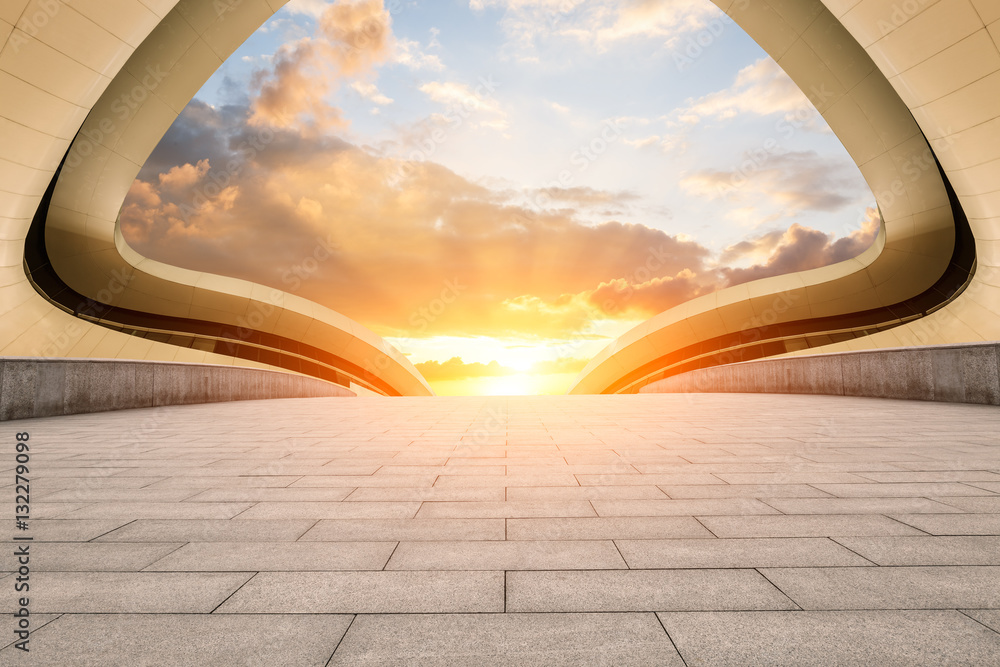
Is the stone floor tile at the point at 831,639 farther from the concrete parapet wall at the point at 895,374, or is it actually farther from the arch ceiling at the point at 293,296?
the arch ceiling at the point at 293,296

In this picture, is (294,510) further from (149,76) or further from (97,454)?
(149,76)

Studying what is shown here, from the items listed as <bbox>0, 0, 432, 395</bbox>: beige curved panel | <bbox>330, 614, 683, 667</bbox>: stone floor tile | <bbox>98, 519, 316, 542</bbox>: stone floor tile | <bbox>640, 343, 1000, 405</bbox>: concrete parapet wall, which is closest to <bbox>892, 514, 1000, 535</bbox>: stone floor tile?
<bbox>330, 614, 683, 667</bbox>: stone floor tile

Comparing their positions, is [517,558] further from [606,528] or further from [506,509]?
[506,509]

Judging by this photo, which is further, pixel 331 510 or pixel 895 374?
pixel 895 374

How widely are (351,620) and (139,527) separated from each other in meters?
1.97

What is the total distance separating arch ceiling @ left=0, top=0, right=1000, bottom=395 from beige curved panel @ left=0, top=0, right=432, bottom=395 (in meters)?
0.06

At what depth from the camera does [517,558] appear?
2.54m

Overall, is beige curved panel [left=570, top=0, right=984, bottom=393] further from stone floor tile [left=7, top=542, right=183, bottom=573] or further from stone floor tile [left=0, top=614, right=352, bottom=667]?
stone floor tile [left=7, top=542, right=183, bottom=573]

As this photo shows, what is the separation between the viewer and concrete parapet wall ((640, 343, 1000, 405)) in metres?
9.86

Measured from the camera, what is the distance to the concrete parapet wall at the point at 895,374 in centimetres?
986

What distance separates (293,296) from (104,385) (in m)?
23.6

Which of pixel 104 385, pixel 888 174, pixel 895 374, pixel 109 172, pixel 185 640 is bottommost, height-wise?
pixel 185 640

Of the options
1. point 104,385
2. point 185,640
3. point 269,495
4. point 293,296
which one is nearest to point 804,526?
point 185,640

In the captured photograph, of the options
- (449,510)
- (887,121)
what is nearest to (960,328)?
(887,121)
